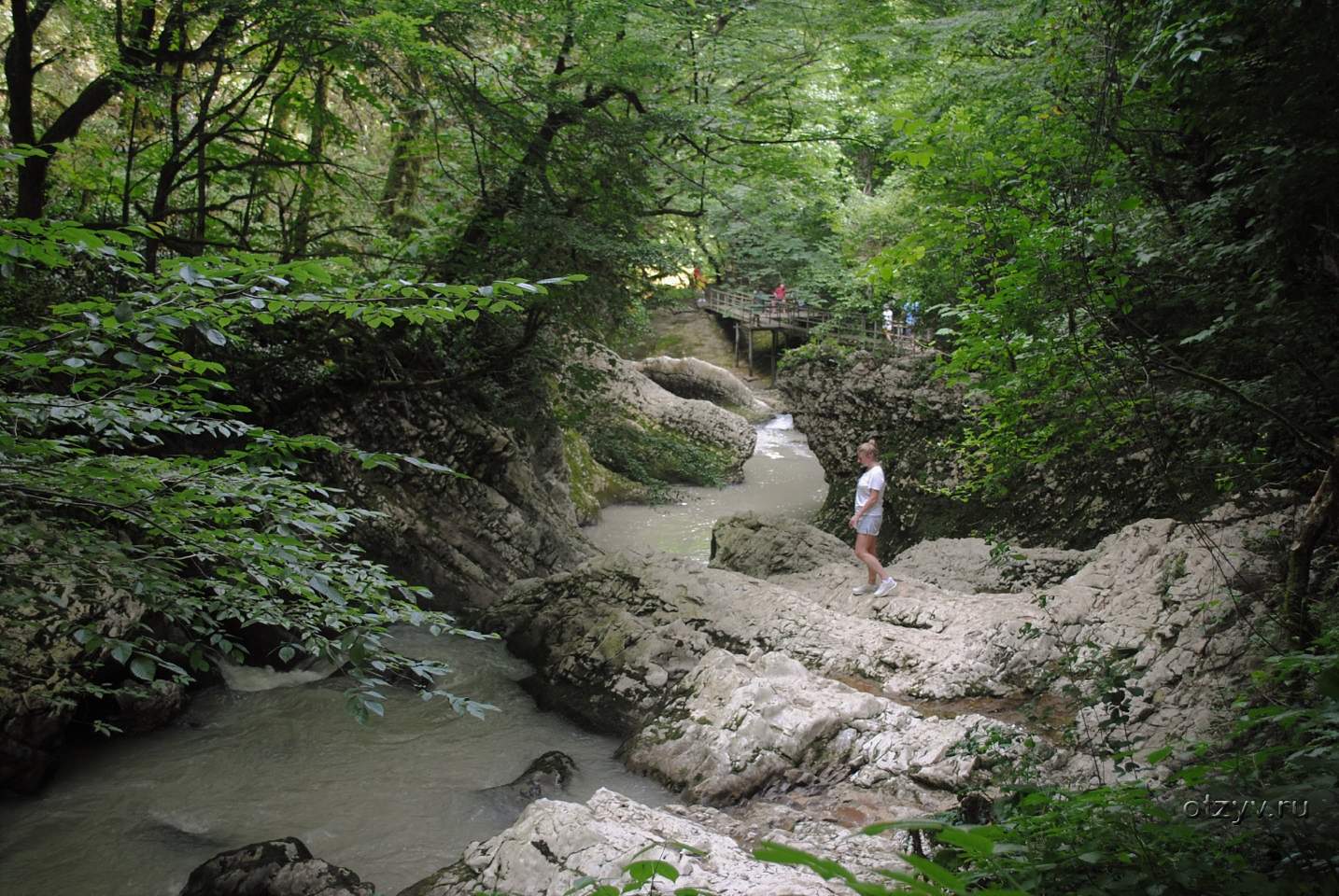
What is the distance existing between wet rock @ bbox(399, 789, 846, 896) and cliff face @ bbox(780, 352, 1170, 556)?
22.8 feet

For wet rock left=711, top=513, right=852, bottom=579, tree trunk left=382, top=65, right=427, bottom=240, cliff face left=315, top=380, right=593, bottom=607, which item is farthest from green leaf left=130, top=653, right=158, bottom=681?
wet rock left=711, top=513, right=852, bottom=579

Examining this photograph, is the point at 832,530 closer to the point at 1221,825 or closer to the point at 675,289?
the point at 675,289

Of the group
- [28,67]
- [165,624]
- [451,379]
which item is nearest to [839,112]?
[451,379]

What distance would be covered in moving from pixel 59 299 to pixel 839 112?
9.26m

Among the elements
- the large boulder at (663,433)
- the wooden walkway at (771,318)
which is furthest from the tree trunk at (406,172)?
the wooden walkway at (771,318)

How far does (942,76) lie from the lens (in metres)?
7.75

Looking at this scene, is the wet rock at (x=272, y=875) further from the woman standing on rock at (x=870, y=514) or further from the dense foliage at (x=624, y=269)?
the woman standing on rock at (x=870, y=514)

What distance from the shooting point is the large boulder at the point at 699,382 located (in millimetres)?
25688

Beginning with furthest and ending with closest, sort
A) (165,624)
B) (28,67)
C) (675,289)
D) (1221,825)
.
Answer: (675,289) → (165,624) → (28,67) → (1221,825)

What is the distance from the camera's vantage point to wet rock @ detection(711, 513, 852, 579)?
31.4 feet

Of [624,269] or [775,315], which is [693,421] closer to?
[624,269]

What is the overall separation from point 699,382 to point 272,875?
72.8 ft

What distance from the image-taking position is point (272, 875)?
4258mm

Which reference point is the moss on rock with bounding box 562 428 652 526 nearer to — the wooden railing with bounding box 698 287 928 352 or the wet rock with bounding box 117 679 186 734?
the wooden railing with bounding box 698 287 928 352
